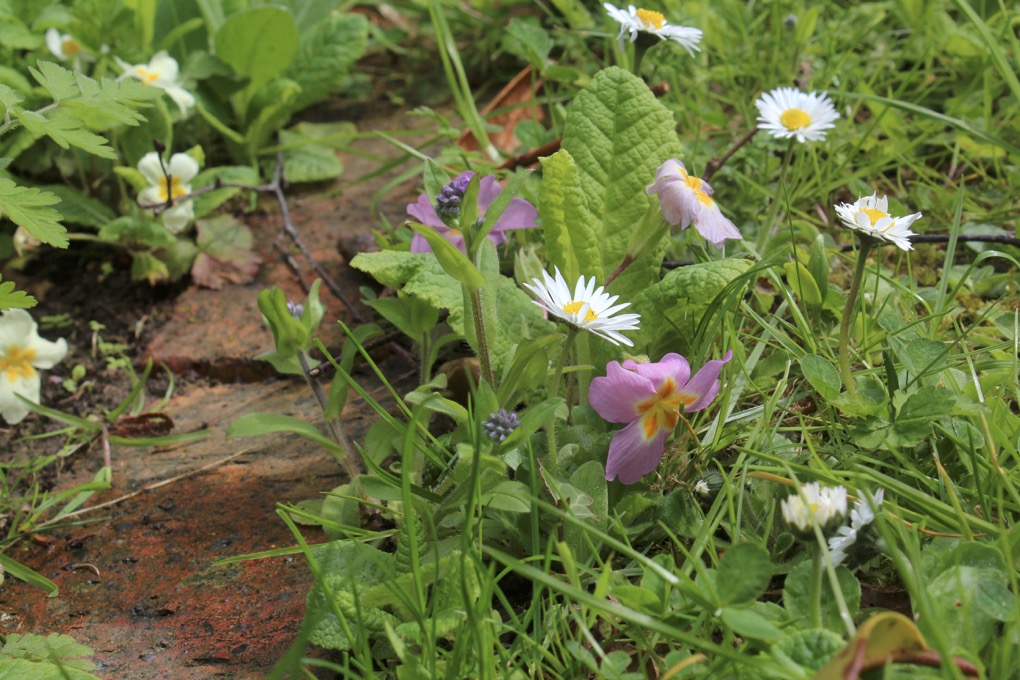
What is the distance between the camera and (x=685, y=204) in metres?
1.57

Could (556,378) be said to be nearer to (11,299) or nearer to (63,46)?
(11,299)

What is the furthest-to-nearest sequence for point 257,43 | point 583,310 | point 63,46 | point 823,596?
point 257,43, point 63,46, point 583,310, point 823,596

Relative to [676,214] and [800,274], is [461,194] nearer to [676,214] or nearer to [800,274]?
[676,214]

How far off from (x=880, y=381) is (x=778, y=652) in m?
0.66

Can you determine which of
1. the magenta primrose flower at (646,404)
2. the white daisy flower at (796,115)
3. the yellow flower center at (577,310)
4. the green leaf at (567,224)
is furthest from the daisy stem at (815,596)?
the white daisy flower at (796,115)

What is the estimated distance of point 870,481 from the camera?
1.36 metres

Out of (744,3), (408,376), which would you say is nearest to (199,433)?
(408,376)

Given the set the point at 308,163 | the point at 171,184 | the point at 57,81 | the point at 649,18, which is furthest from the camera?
the point at 308,163

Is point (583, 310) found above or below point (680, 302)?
above

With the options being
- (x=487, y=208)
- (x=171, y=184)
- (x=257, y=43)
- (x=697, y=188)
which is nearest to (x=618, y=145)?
(x=697, y=188)

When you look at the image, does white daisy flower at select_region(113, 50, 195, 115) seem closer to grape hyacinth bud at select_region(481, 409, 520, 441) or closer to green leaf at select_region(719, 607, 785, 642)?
grape hyacinth bud at select_region(481, 409, 520, 441)

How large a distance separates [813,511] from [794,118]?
1.10 m

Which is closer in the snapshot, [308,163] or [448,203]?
[448,203]

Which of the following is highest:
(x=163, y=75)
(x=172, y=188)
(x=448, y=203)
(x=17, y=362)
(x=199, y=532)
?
(x=448, y=203)
